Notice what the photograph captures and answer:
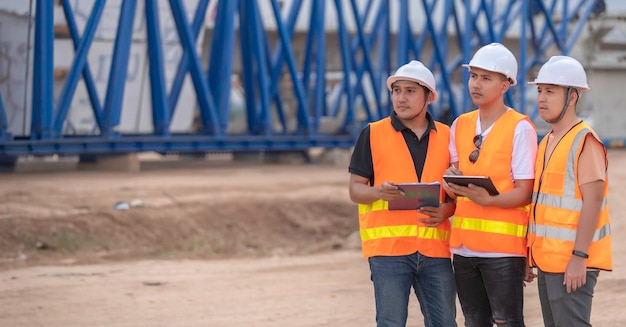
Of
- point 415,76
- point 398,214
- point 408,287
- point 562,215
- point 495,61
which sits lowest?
point 408,287

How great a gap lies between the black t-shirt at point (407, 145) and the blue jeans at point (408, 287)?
18.5 inches

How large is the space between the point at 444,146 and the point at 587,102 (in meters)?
29.2

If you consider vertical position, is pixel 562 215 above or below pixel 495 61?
below

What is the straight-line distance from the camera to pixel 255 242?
50.1 feet

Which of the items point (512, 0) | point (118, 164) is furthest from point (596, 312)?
point (512, 0)

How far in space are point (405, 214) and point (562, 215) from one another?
846 mm

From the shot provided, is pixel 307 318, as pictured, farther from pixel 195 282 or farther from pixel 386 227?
pixel 386 227

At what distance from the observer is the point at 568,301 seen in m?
5.02

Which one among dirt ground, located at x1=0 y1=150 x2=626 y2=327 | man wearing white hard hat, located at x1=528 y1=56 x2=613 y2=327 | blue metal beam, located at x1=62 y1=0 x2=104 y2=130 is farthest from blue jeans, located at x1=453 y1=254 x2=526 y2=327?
blue metal beam, located at x1=62 y1=0 x2=104 y2=130

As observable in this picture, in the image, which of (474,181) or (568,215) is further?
(474,181)

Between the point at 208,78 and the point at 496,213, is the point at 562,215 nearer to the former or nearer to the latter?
the point at 496,213

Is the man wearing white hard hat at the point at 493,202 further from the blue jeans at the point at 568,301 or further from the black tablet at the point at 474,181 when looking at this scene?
the blue jeans at the point at 568,301

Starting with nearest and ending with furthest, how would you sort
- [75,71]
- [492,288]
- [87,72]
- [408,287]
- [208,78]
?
1. [492,288]
2. [408,287]
3. [75,71]
4. [87,72]
5. [208,78]

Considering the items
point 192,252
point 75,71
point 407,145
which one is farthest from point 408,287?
point 75,71
